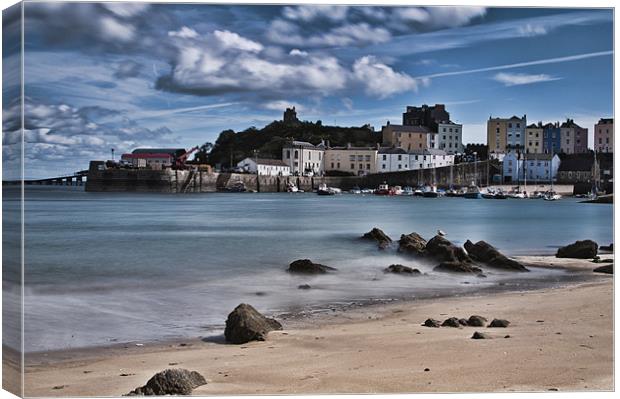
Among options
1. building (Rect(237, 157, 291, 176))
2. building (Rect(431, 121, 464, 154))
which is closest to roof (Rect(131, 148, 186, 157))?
building (Rect(237, 157, 291, 176))

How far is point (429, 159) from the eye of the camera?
8312 millimetres

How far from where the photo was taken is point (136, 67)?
527cm

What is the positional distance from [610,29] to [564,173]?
136 inches

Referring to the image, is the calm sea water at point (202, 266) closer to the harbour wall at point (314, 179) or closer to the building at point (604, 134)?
the harbour wall at point (314, 179)

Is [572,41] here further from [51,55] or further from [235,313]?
[51,55]

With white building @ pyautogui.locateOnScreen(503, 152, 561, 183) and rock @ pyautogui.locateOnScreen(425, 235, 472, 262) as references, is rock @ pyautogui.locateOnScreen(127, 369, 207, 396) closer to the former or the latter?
rock @ pyautogui.locateOnScreen(425, 235, 472, 262)

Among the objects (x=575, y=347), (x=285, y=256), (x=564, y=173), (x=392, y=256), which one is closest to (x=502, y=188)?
(x=564, y=173)

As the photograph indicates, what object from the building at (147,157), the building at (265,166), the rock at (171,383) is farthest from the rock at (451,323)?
the building at (147,157)

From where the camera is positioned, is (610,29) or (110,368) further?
(610,29)

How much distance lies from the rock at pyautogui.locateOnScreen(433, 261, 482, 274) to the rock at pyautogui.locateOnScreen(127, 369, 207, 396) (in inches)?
125

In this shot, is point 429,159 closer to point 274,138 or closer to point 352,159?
point 352,159

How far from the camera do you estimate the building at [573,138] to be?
6078mm

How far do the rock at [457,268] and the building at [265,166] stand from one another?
177 cm

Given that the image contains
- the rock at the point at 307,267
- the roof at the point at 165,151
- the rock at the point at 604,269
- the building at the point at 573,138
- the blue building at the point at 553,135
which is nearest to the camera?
the rock at the point at 307,267
